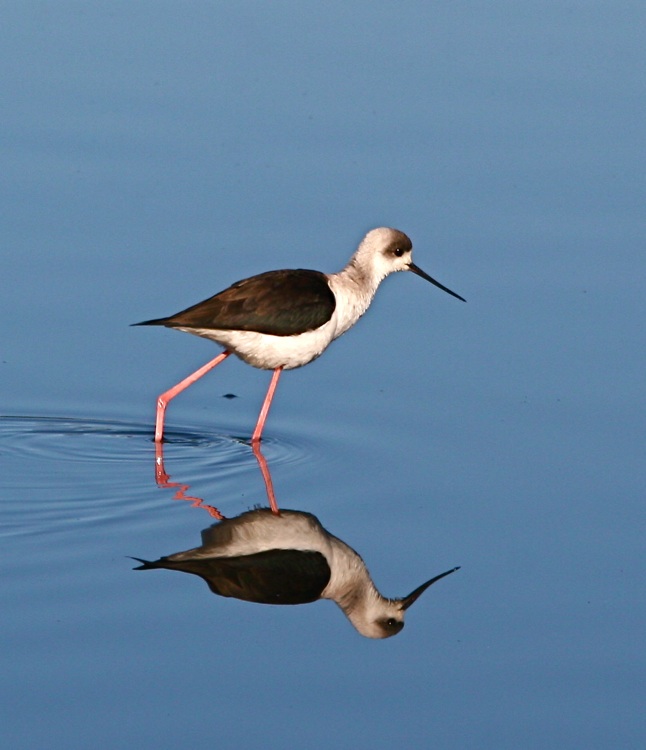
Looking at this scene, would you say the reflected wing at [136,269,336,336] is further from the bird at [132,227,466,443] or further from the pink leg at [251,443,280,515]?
the pink leg at [251,443,280,515]

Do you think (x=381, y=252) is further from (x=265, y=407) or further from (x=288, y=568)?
(x=288, y=568)

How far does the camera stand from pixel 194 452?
725 centimetres

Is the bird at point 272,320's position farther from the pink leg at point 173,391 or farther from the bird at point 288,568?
the bird at point 288,568

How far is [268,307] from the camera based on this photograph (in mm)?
7480

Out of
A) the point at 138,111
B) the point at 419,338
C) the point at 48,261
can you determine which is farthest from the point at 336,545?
the point at 138,111

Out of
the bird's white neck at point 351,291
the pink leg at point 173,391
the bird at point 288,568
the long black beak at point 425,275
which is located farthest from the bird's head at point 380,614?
the long black beak at point 425,275

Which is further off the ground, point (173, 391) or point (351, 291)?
point (351, 291)

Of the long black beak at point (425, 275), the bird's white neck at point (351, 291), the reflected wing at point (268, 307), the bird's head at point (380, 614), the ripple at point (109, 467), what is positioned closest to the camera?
the bird's head at point (380, 614)

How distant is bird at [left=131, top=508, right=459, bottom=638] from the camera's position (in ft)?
18.8

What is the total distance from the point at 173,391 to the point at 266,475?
79 centimetres

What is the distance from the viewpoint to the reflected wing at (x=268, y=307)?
7.34 meters

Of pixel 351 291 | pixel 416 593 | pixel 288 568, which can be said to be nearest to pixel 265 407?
pixel 351 291

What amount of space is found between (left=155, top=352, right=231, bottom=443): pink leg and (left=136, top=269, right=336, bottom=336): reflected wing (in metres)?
0.38

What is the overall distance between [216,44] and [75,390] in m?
5.34
